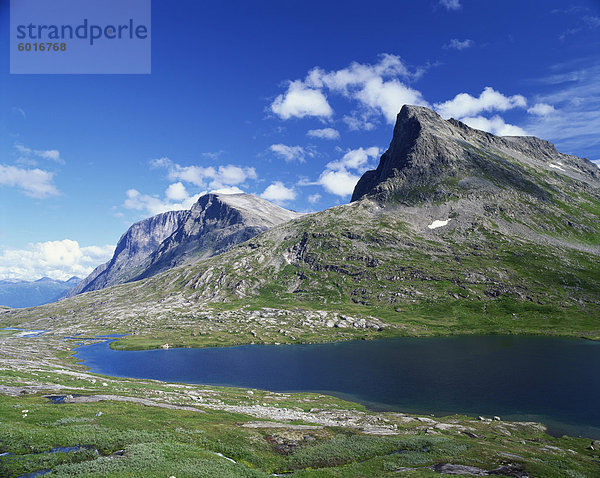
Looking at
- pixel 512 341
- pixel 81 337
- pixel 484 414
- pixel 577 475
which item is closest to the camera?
pixel 577 475

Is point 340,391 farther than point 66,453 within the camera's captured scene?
Yes

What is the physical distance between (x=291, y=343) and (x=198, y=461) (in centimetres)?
13976

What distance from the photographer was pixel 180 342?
167m

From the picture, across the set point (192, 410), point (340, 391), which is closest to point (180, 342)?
point (340, 391)

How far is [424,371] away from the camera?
316 feet

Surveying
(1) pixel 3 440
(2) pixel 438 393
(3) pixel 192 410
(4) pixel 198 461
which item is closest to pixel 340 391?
(2) pixel 438 393

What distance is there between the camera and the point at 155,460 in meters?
23.7

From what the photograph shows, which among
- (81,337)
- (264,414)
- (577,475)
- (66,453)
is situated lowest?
(81,337)

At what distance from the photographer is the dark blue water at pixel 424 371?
68.8 metres

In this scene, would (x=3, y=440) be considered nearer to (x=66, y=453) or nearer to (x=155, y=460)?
(x=66, y=453)

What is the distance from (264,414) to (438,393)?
4788cm

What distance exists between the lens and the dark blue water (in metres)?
68.8

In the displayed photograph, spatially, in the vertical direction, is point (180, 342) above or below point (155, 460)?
below

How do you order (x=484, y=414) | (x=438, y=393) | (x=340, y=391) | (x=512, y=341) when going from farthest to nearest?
(x=512, y=341)
(x=340, y=391)
(x=438, y=393)
(x=484, y=414)
